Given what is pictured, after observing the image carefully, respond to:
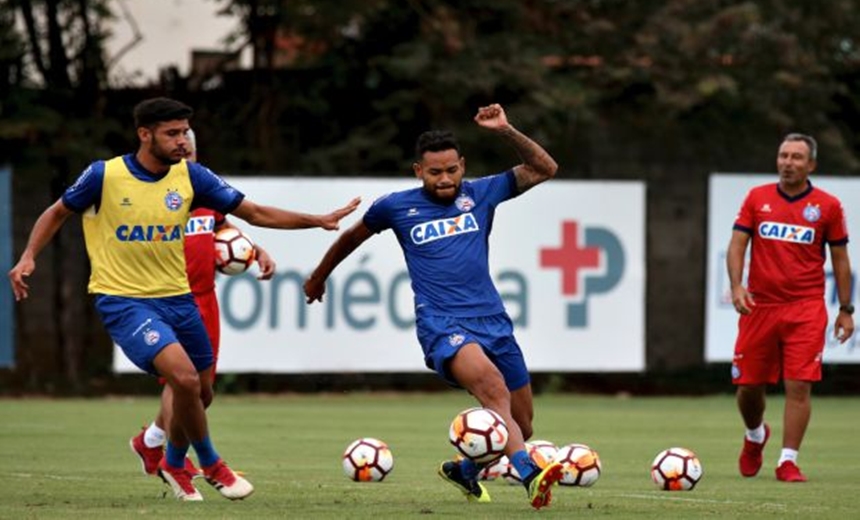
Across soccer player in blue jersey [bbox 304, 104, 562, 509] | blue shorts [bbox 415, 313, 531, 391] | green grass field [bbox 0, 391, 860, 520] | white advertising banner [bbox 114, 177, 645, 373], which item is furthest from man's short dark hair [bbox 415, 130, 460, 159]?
white advertising banner [bbox 114, 177, 645, 373]

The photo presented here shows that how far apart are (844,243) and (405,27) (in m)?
13.3

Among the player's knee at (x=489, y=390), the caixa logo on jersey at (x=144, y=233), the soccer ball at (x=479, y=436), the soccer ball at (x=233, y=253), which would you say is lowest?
the soccer ball at (x=479, y=436)

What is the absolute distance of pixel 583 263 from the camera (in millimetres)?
22797

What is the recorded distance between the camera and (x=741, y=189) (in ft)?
76.3

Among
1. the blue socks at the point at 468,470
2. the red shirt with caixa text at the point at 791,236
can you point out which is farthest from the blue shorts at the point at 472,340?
the red shirt with caixa text at the point at 791,236

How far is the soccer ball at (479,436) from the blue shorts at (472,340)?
0.60 metres

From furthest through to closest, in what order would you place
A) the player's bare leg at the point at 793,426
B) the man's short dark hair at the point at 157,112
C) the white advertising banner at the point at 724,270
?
the white advertising banner at the point at 724,270 < the player's bare leg at the point at 793,426 < the man's short dark hair at the point at 157,112

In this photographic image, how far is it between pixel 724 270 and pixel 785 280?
9758mm

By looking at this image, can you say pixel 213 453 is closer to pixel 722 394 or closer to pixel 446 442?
pixel 446 442

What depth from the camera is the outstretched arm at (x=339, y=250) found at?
10.7m

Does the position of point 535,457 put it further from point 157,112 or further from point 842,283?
point 842,283

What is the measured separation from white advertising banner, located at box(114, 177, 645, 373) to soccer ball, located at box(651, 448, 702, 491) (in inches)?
427

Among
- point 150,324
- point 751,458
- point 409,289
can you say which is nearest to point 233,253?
point 150,324

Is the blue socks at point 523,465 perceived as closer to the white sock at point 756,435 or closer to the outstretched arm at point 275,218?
the outstretched arm at point 275,218
